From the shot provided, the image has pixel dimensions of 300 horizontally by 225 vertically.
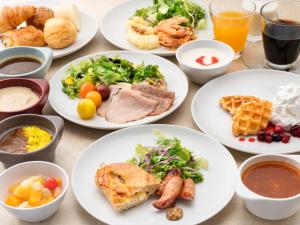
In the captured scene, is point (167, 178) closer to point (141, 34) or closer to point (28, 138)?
point (28, 138)

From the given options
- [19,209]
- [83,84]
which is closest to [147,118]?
[83,84]

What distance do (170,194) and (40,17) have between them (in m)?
1.38

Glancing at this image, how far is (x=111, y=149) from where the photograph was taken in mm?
1845

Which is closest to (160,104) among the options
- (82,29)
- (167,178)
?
(167,178)

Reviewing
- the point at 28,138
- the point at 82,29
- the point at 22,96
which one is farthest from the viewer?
the point at 82,29

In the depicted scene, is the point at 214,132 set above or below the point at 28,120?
below

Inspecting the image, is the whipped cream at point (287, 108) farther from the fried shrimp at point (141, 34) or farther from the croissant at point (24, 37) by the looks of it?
the croissant at point (24, 37)

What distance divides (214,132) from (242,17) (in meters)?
0.70

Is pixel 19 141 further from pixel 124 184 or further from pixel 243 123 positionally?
pixel 243 123

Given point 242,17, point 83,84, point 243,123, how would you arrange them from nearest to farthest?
point 243,123
point 83,84
point 242,17

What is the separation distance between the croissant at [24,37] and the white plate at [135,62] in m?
0.27

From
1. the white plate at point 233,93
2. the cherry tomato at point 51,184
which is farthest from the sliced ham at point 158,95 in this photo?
the cherry tomato at point 51,184

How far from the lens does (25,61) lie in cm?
225

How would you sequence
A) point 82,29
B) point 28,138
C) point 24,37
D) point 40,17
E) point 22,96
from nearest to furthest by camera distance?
point 28,138 → point 22,96 → point 24,37 → point 40,17 → point 82,29
